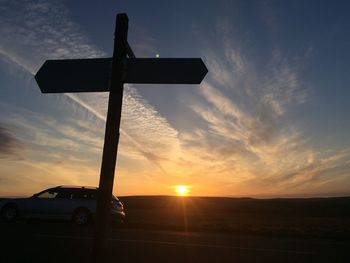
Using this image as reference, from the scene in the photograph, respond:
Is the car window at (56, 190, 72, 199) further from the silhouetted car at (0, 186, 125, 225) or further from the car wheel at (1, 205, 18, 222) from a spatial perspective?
the car wheel at (1, 205, 18, 222)

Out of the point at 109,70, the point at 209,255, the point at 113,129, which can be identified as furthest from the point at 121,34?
the point at 209,255

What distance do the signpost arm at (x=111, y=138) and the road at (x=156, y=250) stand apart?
16.0ft

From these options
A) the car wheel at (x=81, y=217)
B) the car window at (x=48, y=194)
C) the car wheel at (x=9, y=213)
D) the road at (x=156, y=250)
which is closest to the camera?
the road at (x=156, y=250)

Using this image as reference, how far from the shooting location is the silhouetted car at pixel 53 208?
16406mm

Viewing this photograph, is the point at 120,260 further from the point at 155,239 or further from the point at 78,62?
the point at 78,62

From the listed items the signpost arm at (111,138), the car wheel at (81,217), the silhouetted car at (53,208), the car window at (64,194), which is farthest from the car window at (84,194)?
the signpost arm at (111,138)

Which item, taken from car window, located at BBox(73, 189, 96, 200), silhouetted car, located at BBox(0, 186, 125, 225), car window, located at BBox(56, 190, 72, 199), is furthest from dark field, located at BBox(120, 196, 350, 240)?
car window, located at BBox(56, 190, 72, 199)

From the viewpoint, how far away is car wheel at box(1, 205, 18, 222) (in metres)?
16.4

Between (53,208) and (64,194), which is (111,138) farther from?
(64,194)

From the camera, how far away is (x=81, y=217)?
53.7 ft

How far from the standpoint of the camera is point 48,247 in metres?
9.17

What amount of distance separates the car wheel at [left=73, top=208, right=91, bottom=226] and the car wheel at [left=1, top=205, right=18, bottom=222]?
2.60 meters

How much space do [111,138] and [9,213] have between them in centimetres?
1506

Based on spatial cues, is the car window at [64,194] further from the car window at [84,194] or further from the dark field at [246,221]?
the dark field at [246,221]
